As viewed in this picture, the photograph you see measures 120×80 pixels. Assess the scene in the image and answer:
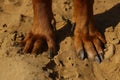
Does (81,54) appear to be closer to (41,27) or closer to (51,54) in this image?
(51,54)

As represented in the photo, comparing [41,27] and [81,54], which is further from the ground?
[41,27]

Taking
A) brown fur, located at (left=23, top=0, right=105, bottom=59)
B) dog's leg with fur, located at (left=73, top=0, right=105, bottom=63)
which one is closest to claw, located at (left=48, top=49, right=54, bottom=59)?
brown fur, located at (left=23, top=0, right=105, bottom=59)

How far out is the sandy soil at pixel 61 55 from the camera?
2654 mm

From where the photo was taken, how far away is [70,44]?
2893 millimetres

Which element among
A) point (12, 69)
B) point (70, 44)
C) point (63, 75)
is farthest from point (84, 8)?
point (12, 69)

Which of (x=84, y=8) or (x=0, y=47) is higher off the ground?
(x=84, y=8)

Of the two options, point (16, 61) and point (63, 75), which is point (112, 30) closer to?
point (63, 75)

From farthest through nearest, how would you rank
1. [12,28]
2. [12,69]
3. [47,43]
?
[12,28]
[47,43]
[12,69]

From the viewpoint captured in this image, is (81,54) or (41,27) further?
(41,27)

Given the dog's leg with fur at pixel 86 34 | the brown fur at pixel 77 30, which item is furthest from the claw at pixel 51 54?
the dog's leg with fur at pixel 86 34

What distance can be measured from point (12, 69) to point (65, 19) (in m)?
0.76

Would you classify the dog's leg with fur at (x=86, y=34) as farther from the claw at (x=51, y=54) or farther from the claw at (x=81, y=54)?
the claw at (x=51, y=54)

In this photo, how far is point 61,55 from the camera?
282 cm

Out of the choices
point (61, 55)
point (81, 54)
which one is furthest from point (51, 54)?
point (81, 54)
